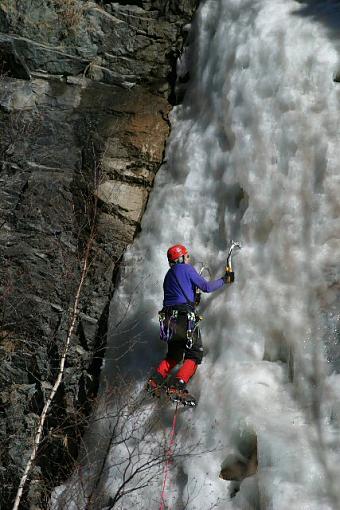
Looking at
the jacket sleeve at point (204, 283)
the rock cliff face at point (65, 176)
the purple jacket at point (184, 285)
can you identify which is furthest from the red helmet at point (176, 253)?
the rock cliff face at point (65, 176)

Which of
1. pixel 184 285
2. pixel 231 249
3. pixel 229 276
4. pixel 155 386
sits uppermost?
pixel 231 249

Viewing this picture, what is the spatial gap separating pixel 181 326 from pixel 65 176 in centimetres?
341

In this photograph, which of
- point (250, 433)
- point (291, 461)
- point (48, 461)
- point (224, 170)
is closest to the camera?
point (291, 461)

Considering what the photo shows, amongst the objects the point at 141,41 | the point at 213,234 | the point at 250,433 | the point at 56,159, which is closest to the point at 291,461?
the point at 250,433

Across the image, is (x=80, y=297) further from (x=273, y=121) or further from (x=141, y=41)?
(x=141, y=41)

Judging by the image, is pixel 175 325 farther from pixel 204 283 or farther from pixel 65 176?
pixel 65 176

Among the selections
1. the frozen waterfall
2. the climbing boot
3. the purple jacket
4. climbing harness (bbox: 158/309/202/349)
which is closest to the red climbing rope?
the frozen waterfall

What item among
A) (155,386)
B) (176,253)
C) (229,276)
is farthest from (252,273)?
(155,386)

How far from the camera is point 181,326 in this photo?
6.44m

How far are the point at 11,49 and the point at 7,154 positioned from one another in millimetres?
1742

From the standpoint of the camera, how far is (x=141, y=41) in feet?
32.5

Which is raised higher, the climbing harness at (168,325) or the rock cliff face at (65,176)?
the rock cliff face at (65,176)

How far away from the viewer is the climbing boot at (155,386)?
638cm

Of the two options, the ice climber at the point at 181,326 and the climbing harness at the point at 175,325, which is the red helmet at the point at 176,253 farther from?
the climbing harness at the point at 175,325
